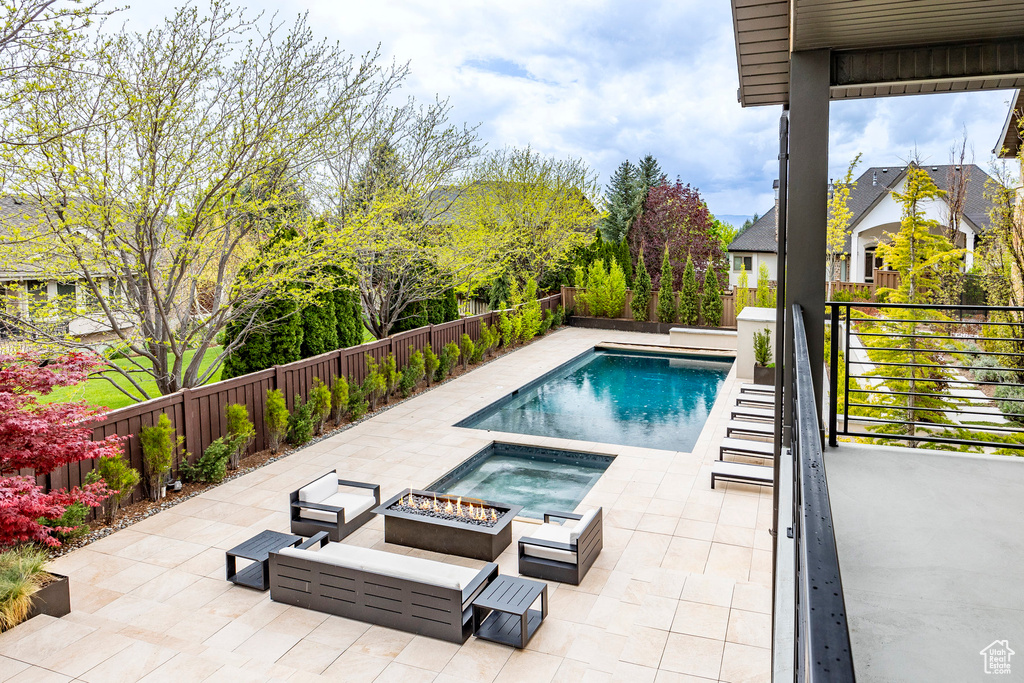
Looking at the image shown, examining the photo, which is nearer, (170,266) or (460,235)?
(170,266)

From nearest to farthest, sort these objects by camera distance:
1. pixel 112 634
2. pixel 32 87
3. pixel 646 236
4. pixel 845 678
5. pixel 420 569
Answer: pixel 845 678
pixel 112 634
pixel 420 569
pixel 32 87
pixel 646 236

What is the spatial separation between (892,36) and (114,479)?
801cm

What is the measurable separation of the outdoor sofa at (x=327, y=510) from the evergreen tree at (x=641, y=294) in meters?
17.0

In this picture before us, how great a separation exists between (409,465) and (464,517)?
108 inches

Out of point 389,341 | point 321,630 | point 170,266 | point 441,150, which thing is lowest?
point 321,630

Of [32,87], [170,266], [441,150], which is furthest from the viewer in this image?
[441,150]

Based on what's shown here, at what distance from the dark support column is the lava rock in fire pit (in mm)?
3643

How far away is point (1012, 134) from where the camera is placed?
46.0 ft

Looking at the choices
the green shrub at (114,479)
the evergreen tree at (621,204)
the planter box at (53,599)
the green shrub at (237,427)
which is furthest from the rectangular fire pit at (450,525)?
the evergreen tree at (621,204)

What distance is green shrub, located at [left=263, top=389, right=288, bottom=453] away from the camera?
32.4 feet

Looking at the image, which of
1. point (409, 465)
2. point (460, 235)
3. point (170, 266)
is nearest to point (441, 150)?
point (460, 235)

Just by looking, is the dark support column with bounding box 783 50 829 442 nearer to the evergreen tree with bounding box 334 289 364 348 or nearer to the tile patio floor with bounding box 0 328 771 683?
the tile patio floor with bounding box 0 328 771 683

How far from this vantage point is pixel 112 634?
5.23 meters

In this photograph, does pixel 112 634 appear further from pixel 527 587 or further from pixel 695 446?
pixel 695 446
